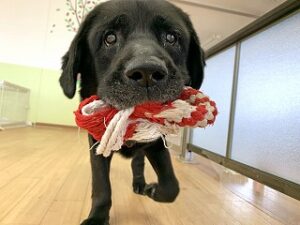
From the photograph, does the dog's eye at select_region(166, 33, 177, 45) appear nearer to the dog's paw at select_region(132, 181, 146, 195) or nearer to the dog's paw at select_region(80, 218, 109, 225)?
the dog's paw at select_region(80, 218, 109, 225)

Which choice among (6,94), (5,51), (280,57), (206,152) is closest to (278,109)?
(280,57)

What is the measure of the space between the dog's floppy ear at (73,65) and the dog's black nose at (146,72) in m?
0.38

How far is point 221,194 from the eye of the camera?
1584mm

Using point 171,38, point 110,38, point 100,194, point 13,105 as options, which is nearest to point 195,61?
point 171,38

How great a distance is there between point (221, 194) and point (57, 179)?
846 mm

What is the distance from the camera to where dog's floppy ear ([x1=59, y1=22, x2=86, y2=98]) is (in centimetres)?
109

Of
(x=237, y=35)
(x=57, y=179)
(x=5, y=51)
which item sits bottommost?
(x=57, y=179)

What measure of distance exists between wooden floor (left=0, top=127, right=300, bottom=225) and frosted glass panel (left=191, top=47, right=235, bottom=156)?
281 mm

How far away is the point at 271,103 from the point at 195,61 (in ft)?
1.84

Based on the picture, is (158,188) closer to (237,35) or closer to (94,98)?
(94,98)

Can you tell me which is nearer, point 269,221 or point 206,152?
point 269,221

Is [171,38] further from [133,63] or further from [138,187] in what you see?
[138,187]

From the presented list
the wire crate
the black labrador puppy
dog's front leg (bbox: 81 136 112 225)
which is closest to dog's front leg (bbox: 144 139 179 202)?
the black labrador puppy

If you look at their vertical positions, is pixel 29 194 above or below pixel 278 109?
below
